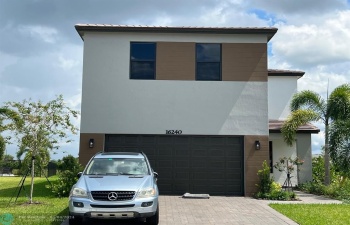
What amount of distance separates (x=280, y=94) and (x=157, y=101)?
933 centimetres

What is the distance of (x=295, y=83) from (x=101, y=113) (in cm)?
1213

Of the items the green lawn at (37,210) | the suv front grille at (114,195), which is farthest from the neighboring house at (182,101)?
the suv front grille at (114,195)

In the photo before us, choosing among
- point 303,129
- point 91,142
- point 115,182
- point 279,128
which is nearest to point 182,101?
point 91,142

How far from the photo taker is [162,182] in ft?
51.6

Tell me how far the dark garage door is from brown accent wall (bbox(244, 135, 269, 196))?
0.28 meters

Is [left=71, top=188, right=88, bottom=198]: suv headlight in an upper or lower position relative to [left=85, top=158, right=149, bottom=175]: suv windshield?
lower

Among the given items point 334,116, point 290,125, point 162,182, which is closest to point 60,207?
point 162,182

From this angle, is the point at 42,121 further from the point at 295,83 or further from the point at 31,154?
the point at 295,83

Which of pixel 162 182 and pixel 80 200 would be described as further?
pixel 162 182

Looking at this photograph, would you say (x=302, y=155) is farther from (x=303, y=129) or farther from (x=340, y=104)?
(x=340, y=104)

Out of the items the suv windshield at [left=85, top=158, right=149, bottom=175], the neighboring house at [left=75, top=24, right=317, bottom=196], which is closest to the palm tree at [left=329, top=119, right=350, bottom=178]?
the neighboring house at [left=75, top=24, right=317, bottom=196]

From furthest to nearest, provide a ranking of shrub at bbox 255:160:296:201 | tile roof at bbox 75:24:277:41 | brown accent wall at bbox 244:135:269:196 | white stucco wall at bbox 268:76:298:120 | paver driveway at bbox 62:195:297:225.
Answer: white stucco wall at bbox 268:76:298:120
tile roof at bbox 75:24:277:41
brown accent wall at bbox 244:135:269:196
shrub at bbox 255:160:296:201
paver driveway at bbox 62:195:297:225

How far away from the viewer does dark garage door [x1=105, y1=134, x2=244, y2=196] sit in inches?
621

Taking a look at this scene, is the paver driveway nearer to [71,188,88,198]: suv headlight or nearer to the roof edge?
[71,188,88,198]: suv headlight
